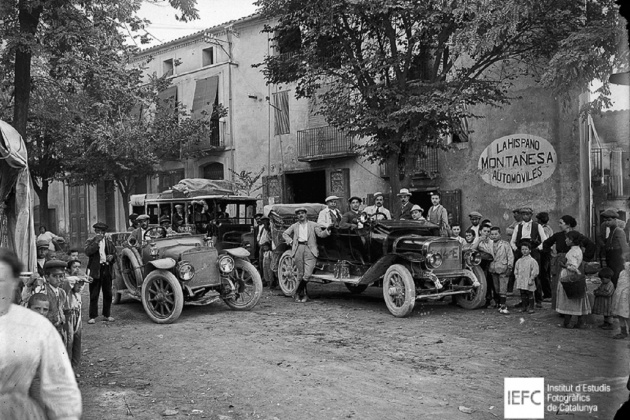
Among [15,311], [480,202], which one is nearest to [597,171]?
[480,202]

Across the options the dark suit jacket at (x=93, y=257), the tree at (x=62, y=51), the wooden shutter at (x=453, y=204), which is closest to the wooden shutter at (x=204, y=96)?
the tree at (x=62, y=51)

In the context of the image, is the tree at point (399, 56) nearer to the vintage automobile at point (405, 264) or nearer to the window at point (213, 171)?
the vintage automobile at point (405, 264)

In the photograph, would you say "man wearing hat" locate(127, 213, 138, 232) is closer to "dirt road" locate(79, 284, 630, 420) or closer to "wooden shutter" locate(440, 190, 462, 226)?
"dirt road" locate(79, 284, 630, 420)

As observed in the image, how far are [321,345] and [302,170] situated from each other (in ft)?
45.3

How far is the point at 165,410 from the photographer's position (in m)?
5.02

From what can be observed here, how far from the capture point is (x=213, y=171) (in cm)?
2372

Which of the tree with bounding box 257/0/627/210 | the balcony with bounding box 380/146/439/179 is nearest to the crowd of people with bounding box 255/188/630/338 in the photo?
the tree with bounding box 257/0/627/210

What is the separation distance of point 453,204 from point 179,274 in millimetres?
9738

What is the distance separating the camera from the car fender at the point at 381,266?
9.40 meters

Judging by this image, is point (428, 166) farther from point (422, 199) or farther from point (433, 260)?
point (433, 260)

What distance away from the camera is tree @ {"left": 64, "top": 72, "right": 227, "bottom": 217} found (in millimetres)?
19281

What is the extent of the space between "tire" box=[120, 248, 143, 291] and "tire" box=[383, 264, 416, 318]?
4.06 m

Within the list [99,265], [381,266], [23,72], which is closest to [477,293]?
[381,266]

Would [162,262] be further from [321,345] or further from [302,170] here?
[302,170]
